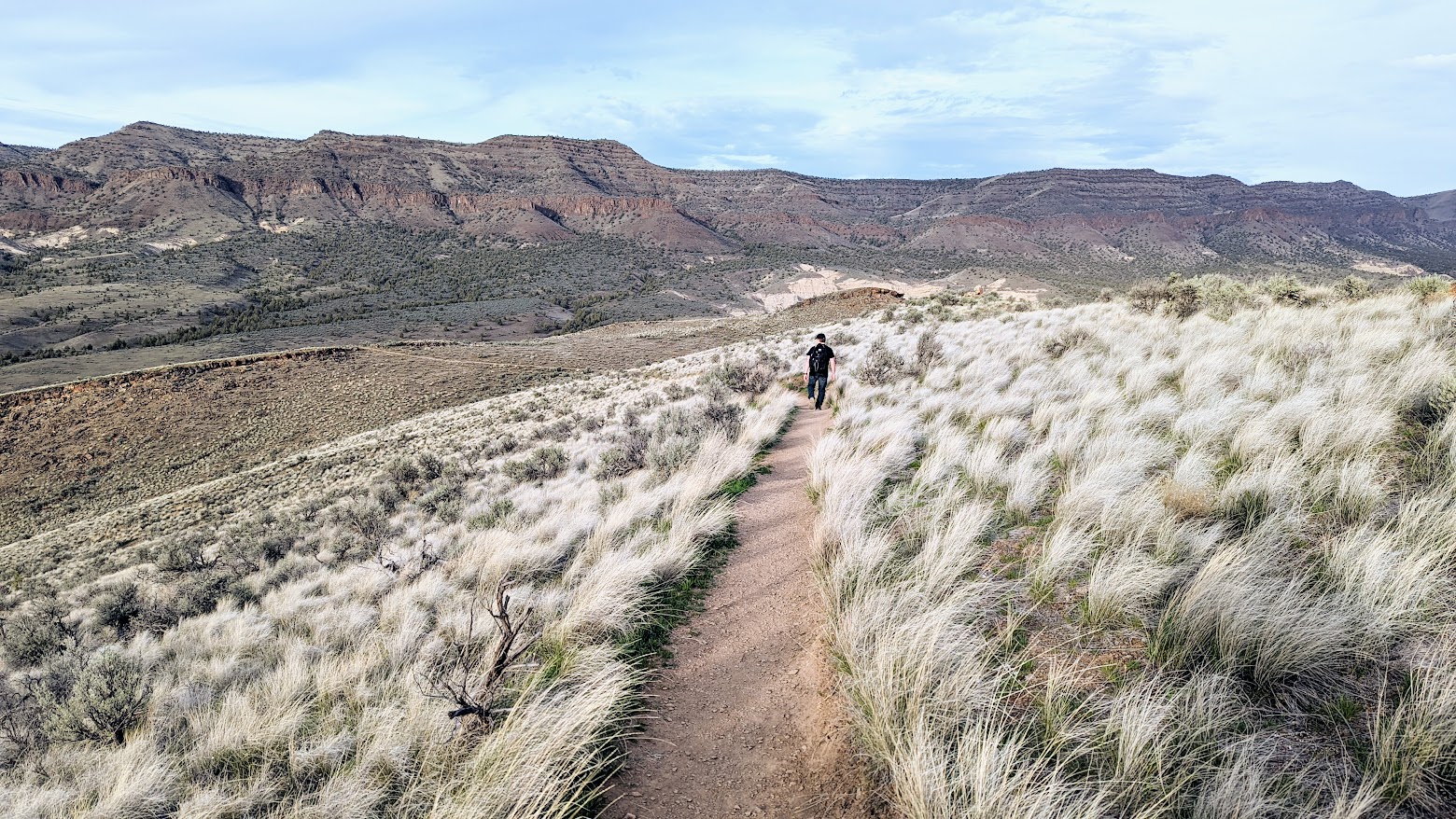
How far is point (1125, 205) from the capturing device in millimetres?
140875

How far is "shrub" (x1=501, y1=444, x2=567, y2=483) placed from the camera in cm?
1109

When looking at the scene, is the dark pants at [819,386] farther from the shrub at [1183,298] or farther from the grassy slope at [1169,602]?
the shrub at [1183,298]

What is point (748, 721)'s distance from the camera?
10.9ft

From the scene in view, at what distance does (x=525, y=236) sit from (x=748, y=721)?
111m

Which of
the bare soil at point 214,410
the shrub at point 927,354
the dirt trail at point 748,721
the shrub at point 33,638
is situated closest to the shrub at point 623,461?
the dirt trail at point 748,721

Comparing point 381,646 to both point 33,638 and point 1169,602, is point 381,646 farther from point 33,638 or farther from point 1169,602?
point 33,638

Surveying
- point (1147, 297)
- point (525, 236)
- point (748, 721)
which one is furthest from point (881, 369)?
point (525, 236)

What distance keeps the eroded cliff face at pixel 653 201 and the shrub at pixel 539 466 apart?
9891 centimetres

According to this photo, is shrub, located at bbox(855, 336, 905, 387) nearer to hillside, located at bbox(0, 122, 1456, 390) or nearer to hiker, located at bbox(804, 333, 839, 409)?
hiker, located at bbox(804, 333, 839, 409)

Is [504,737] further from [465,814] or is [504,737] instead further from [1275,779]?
[1275,779]

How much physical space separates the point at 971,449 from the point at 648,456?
177 inches

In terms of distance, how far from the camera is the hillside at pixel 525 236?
182ft

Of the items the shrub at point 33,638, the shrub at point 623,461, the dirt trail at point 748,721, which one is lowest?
the shrub at point 33,638

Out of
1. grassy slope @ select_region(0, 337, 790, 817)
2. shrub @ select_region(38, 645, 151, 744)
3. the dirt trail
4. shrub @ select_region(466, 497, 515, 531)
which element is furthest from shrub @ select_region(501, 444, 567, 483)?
the dirt trail
